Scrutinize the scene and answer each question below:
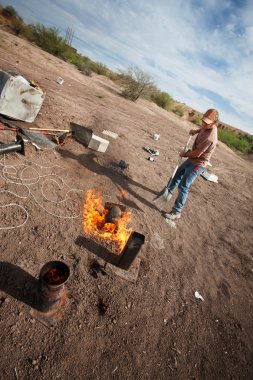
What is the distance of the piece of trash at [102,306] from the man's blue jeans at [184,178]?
2.85 metres

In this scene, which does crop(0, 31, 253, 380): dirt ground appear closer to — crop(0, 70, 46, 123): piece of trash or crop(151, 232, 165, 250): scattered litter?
crop(151, 232, 165, 250): scattered litter

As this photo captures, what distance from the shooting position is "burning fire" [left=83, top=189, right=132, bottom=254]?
380 cm

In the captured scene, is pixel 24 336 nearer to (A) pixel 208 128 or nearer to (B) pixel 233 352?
(B) pixel 233 352

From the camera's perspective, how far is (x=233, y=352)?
309 centimetres

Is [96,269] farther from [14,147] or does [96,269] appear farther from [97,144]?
[97,144]

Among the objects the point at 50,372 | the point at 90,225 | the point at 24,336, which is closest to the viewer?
the point at 50,372

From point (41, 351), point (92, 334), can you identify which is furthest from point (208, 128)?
point (41, 351)

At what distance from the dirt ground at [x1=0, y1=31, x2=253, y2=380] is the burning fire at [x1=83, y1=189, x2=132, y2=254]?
0.20m

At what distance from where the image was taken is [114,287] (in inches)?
123

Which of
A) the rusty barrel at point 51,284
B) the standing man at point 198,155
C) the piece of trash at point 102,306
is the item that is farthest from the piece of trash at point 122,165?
the rusty barrel at point 51,284

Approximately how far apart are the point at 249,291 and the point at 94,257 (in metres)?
3.13

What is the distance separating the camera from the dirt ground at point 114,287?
92.0 inches

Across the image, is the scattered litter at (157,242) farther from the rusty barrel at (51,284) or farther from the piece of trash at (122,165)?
the piece of trash at (122,165)

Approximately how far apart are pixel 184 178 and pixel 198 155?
63cm
